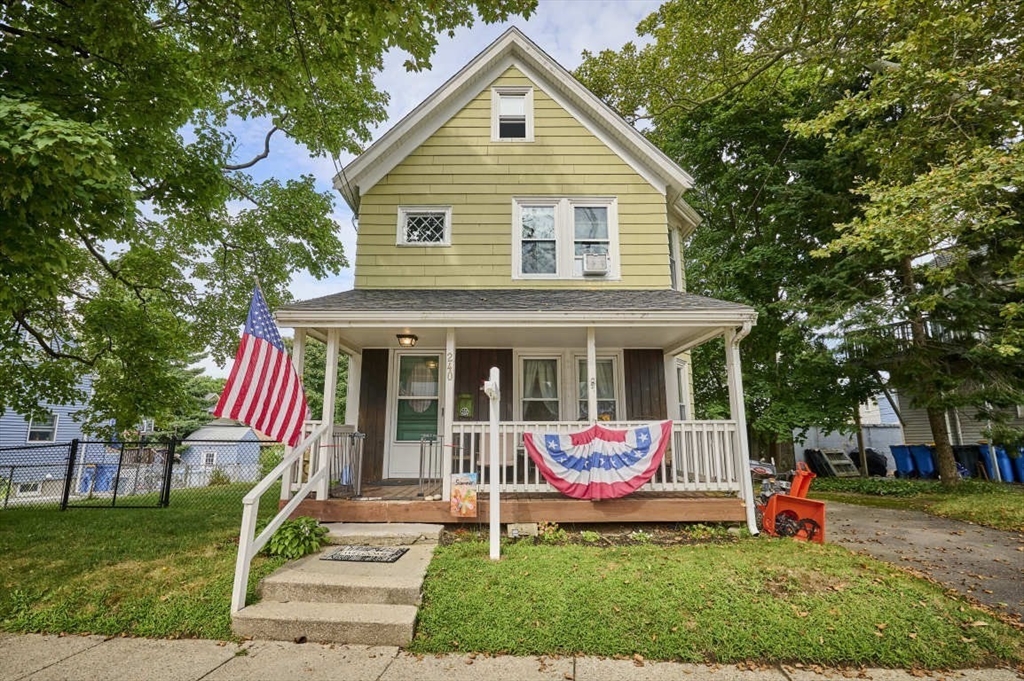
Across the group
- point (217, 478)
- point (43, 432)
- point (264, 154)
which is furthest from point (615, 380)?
point (43, 432)

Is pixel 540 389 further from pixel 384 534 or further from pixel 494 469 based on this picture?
pixel 384 534

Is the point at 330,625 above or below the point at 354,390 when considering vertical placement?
below

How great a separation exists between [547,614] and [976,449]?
61.8ft

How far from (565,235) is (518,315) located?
3.08 meters

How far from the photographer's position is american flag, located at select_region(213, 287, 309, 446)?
14.7 ft

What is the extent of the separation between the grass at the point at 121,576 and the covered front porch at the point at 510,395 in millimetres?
1420

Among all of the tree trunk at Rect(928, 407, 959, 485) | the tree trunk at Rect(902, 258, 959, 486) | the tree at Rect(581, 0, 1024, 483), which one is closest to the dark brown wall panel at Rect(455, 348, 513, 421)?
the tree at Rect(581, 0, 1024, 483)

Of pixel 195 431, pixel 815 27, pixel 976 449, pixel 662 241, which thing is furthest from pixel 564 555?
pixel 195 431

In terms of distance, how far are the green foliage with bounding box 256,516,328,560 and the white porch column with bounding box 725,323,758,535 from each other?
571 centimetres

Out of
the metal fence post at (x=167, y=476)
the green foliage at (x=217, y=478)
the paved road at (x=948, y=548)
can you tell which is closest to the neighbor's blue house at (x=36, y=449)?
the green foliage at (x=217, y=478)

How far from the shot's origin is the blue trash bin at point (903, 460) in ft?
53.5

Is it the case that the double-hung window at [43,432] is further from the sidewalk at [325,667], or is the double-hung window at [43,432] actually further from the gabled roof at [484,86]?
the sidewalk at [325,667]

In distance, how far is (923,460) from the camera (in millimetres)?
15883

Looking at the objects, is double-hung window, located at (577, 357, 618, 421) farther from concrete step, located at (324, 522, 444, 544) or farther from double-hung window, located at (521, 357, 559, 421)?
concrete step, located at (324, 522, 444, 544)
